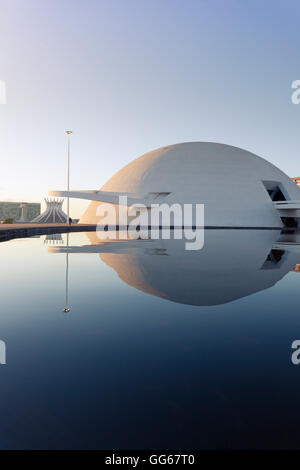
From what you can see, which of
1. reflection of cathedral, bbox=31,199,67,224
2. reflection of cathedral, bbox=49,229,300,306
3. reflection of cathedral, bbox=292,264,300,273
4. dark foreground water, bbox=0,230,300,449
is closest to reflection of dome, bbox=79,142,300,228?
reflection of cathedral, bbox=31,199,67,224

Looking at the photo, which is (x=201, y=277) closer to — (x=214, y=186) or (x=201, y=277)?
(x=201, y=277)

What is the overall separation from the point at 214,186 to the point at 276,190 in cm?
1079

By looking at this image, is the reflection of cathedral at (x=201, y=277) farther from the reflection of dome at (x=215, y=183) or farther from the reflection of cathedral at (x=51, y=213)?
the reflection of cathedral at (x=51, y=213)

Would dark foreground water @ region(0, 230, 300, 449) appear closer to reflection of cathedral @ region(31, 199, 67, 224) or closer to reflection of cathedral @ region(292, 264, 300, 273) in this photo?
reflection of cathedral @ region(292, 264, 300, 273)

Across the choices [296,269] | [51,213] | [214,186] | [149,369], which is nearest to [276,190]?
[214,186]

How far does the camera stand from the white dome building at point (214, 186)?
135ft

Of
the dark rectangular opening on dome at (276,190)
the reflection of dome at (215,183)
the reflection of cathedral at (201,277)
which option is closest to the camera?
the reflection of cathedral at (201,277)

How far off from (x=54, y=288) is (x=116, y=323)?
8.21ft

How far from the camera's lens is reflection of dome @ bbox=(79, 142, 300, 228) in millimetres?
→ 41438

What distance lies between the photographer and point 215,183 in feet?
139

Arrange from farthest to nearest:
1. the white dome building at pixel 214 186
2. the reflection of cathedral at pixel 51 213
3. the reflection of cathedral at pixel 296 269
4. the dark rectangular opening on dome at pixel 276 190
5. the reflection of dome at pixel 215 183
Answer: the reflection of cathedral at pixel 51 213 → the dark rectangular opening on dome at pixel 276 190 → the reflection of dome at pixel 215 183 → the white dome building at pixel 214 186 → the reflection of cathedral at pixel 296 269

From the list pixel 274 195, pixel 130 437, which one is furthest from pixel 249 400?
pixel 274 195

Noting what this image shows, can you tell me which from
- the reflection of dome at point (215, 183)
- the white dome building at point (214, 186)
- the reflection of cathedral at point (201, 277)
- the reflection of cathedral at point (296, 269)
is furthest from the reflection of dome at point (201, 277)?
the reflection of dome at point (215, 183)

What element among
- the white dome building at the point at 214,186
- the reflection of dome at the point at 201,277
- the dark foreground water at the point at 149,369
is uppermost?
the white dome building at the point at 214,186
